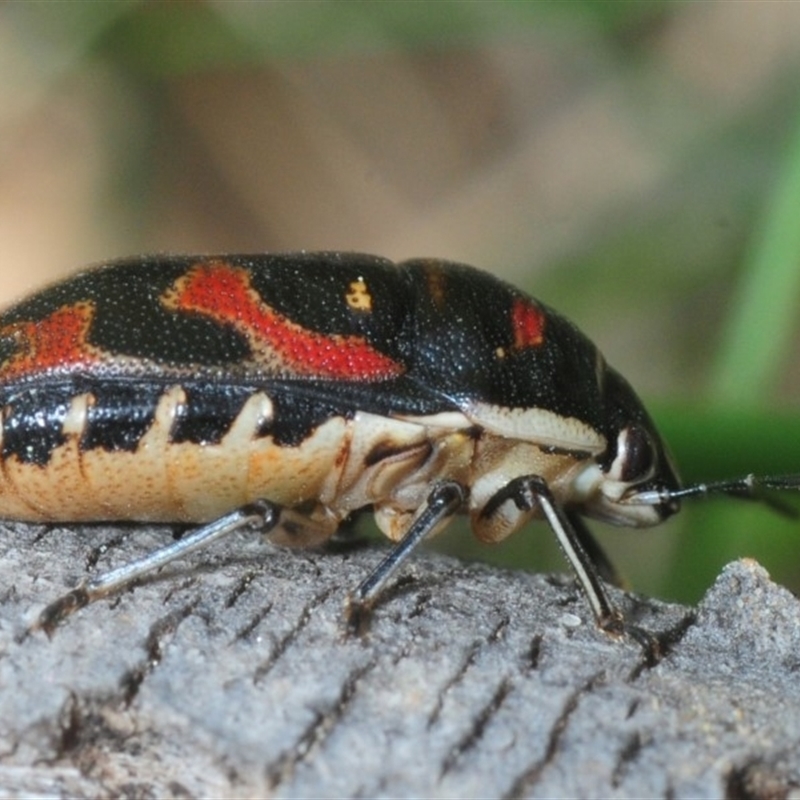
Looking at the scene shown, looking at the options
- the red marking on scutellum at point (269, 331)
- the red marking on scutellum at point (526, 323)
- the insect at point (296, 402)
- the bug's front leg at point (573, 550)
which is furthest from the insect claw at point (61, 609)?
the red marking on scutellum at point (526, 323)

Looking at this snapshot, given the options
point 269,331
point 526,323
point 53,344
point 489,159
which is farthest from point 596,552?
point 489,159

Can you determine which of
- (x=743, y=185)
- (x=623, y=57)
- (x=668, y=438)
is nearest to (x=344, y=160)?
(x=623, y=57)

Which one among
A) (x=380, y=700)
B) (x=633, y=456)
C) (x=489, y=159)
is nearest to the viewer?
(x=380, y=700)

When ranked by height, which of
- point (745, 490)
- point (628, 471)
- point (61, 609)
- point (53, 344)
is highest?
point (53, 344)

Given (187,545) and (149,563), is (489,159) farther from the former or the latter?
(149,563)

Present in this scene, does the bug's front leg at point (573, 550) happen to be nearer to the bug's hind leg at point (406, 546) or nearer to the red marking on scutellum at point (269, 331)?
the bug's hind leg at point (406, 546)

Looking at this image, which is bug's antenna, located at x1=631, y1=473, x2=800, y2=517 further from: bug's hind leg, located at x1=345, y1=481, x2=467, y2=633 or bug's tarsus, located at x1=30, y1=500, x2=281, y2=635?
bug's tarsus, located at x1=30, y1=500, x2=281, y2=635

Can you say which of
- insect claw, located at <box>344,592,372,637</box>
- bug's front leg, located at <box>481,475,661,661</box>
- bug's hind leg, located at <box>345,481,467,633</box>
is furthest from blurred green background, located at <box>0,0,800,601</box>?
insect claw, located at <box>344,592,372,637</box>
